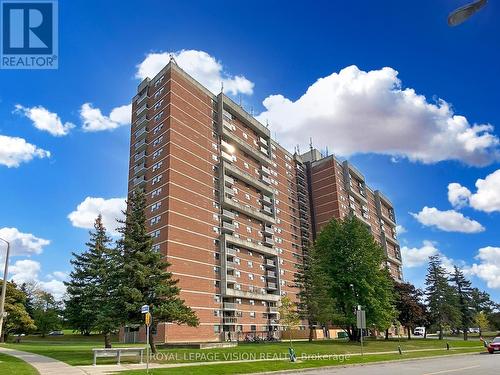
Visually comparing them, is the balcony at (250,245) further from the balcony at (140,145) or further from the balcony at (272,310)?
the balcony at (140,145)

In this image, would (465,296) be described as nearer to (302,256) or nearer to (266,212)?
(302,256)

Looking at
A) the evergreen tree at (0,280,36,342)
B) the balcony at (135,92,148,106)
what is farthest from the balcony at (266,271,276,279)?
the evergreen tree at (0,280,36,342)

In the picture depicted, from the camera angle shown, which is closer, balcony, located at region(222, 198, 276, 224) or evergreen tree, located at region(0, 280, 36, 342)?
evergreen tree, located at region(0, 280, 36, 342)

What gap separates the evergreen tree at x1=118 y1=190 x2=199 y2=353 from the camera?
2873 cm

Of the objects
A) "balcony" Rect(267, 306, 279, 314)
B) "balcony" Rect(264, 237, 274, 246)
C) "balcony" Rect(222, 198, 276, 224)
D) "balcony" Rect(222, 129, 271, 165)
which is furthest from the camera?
"balcony" Rect(264, 237, 274, 246)

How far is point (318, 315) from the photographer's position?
45.9 metres

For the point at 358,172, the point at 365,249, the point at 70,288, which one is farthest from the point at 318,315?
the point at 358,172

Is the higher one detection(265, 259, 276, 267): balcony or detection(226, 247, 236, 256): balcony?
detection(226, 247, 236, 256): balcony

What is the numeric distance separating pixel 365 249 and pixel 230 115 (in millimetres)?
35946

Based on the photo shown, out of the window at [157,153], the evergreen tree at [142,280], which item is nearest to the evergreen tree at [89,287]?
the evergreen tree at [142,280]

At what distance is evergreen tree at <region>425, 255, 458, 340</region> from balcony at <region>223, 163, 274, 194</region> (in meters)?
36.7

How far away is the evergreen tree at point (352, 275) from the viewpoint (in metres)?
45.8

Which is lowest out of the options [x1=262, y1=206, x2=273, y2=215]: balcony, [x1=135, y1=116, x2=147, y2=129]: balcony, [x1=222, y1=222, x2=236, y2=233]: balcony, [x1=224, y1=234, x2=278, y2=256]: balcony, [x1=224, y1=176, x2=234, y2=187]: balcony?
[x1=224, y1=234, x2=278, y2=256]: balcony

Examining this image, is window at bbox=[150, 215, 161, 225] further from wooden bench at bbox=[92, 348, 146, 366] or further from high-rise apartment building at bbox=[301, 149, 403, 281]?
high-rise apartment building at bbox=[301, 149, 403, 281]
